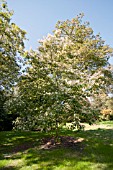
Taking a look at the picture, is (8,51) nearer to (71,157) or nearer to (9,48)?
(9,48)

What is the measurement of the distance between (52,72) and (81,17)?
19.2 meters

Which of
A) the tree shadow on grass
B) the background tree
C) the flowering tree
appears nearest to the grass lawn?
the tree shadow on grass

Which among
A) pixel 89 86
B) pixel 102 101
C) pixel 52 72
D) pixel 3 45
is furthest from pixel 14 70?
pixel 102 101

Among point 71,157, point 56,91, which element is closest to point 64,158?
point 71,157

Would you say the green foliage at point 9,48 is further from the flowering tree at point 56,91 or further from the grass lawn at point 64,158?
the grass lawn at point 64,158

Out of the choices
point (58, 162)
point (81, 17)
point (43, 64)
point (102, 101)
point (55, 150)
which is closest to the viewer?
point (58, 162)

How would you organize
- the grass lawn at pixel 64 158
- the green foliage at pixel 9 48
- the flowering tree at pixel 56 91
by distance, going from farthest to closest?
the green foliage at pixel 9 48
the flowering tree at pixel 56 91
the grass lawn at pixel 64 158

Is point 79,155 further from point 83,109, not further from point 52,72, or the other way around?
point 52,72

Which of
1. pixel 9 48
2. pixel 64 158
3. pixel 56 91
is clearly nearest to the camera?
pixel 64 158

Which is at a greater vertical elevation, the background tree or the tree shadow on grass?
the background tree

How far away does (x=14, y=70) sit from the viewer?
13.3 m

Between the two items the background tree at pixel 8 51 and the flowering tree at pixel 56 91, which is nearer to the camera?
the flowering tree at pixel 56 91

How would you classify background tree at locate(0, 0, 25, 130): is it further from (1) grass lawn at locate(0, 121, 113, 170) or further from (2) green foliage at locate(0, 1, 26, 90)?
(1) grass lawn at locate(0, 121, 113, 170)

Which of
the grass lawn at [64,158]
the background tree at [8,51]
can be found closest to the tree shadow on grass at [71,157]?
the grass lawn at [64,158]
